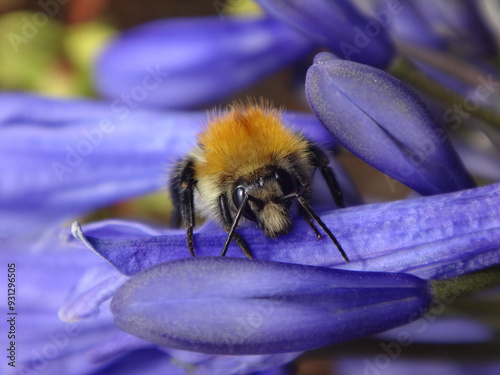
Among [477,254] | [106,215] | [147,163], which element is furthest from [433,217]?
[106,215]

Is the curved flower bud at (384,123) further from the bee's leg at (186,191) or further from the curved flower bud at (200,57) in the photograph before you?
the curved flower bud at (200,57)

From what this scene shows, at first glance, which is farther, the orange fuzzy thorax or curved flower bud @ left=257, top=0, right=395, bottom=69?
curved flower bud @ left=257, top=0, right=395, bottom=69

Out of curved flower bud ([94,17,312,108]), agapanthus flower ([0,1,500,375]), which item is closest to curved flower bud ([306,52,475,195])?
agapanthus flower ([0,1,500,375])

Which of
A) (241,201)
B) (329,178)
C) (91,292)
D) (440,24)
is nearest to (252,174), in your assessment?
(241,201)

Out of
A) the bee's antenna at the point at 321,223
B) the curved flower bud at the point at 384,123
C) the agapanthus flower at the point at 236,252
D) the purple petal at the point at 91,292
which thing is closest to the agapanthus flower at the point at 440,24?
the agapanthus flower at the point at 236,252

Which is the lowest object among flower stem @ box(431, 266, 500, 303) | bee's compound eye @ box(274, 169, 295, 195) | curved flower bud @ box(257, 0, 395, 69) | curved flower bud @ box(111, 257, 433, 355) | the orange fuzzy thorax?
flower stem @ box(431, 266, 500, 303)

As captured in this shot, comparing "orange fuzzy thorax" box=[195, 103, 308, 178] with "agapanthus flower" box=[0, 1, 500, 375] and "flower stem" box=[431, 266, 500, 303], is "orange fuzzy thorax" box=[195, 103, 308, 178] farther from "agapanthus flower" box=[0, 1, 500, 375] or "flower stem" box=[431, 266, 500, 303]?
"flower stem" box=[431, 266, 500, 303]

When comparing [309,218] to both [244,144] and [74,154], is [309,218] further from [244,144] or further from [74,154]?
[74,154]
